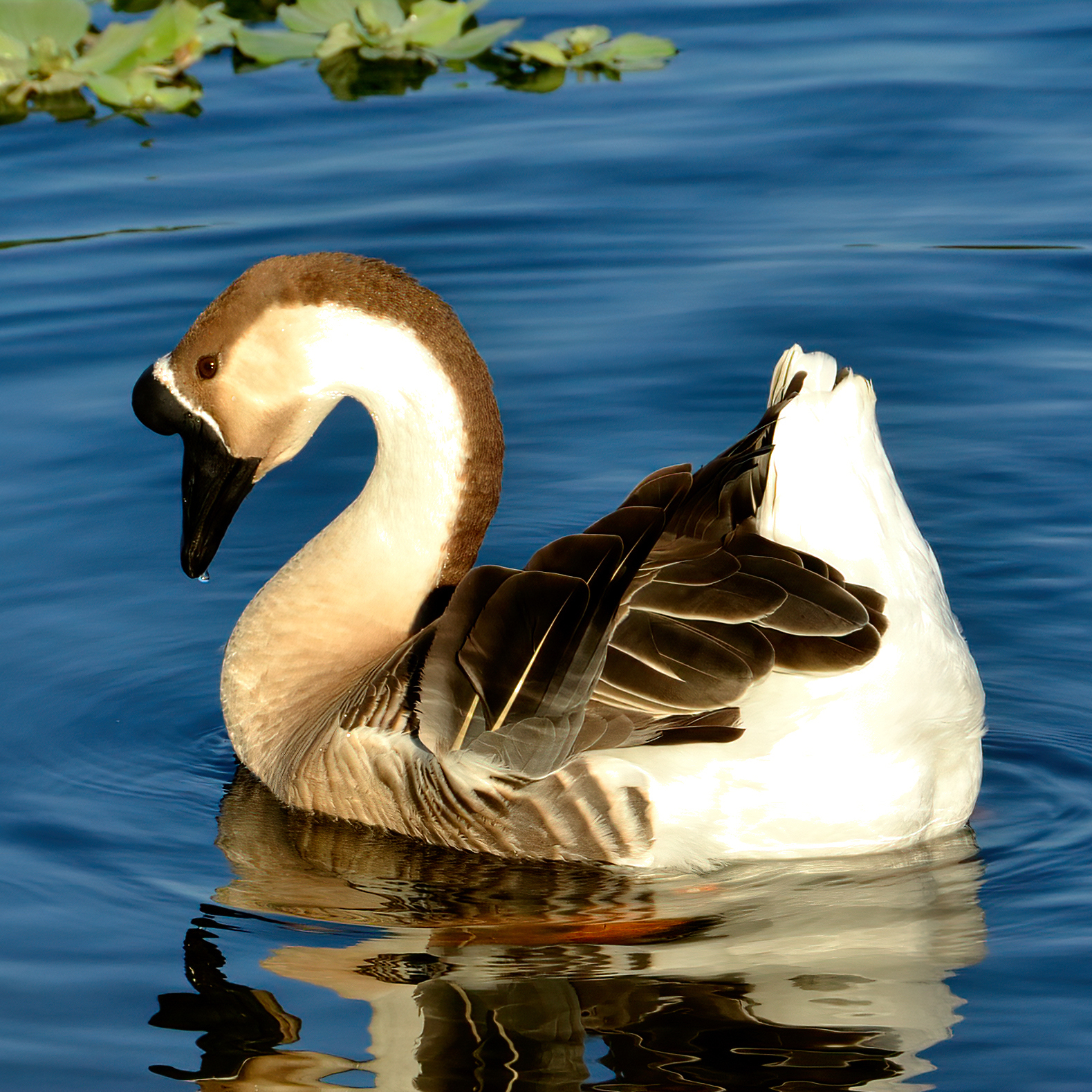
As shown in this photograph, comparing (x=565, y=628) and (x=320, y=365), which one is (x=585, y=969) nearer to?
(x=565, y=628)

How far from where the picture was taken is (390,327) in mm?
5148

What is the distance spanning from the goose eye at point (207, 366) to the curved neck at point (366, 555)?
30 centimetres

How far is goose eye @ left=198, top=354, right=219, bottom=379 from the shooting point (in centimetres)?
533

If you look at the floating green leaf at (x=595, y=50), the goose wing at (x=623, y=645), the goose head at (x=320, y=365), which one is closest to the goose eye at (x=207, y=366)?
the goose head at (x=320, y=365)

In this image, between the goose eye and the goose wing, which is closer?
the goose wing

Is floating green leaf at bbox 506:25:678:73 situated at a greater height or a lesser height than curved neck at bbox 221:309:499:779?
greater

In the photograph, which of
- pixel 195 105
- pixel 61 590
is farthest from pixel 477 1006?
→ pixel 195 105

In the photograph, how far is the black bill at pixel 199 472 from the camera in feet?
17.9

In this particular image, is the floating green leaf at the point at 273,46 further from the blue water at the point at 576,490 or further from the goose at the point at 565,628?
the goose at the point at 565,628

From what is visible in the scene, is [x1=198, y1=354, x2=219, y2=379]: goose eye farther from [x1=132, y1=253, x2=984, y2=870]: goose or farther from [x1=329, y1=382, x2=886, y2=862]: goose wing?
[x1=329, y1=382, x2=886, y2=862]: goose wing

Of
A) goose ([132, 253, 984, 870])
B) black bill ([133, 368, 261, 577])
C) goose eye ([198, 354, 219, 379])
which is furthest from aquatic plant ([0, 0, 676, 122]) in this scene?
goose ([132, 253, 984, 870])

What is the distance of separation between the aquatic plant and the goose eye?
261 inches

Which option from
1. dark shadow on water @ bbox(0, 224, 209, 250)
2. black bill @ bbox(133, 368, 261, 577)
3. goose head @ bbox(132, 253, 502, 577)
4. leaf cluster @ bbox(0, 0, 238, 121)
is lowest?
black bill @ bbox(133, 368, 261, 577)

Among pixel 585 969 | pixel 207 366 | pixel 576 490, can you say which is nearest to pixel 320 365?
pixel 207 366
